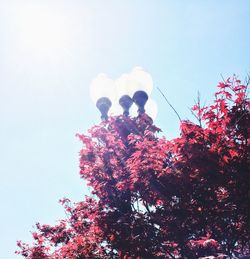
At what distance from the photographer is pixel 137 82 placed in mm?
13094

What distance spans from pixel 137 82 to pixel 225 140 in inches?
298

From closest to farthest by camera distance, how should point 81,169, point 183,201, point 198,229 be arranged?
point 183,201, point 198,229, point 81,169

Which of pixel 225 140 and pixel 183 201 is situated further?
pixel 183 201

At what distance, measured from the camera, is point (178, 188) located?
659 centimetres

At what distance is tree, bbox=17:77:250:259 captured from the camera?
19.7ft

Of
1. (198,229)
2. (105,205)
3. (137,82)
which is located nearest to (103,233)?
(105,205)

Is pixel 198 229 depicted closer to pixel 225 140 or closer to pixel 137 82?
pixel 225 140

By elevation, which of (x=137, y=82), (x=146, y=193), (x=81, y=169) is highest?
(x=137, y=82)

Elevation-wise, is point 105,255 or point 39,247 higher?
point 39,247

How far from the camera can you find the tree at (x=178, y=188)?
6.02 metres

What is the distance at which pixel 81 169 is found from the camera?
365 inches

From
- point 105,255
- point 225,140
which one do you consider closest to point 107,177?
point 105,255

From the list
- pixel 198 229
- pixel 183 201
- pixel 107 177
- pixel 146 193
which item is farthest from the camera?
pixel 107 177

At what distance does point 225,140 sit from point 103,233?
4.88 metres
